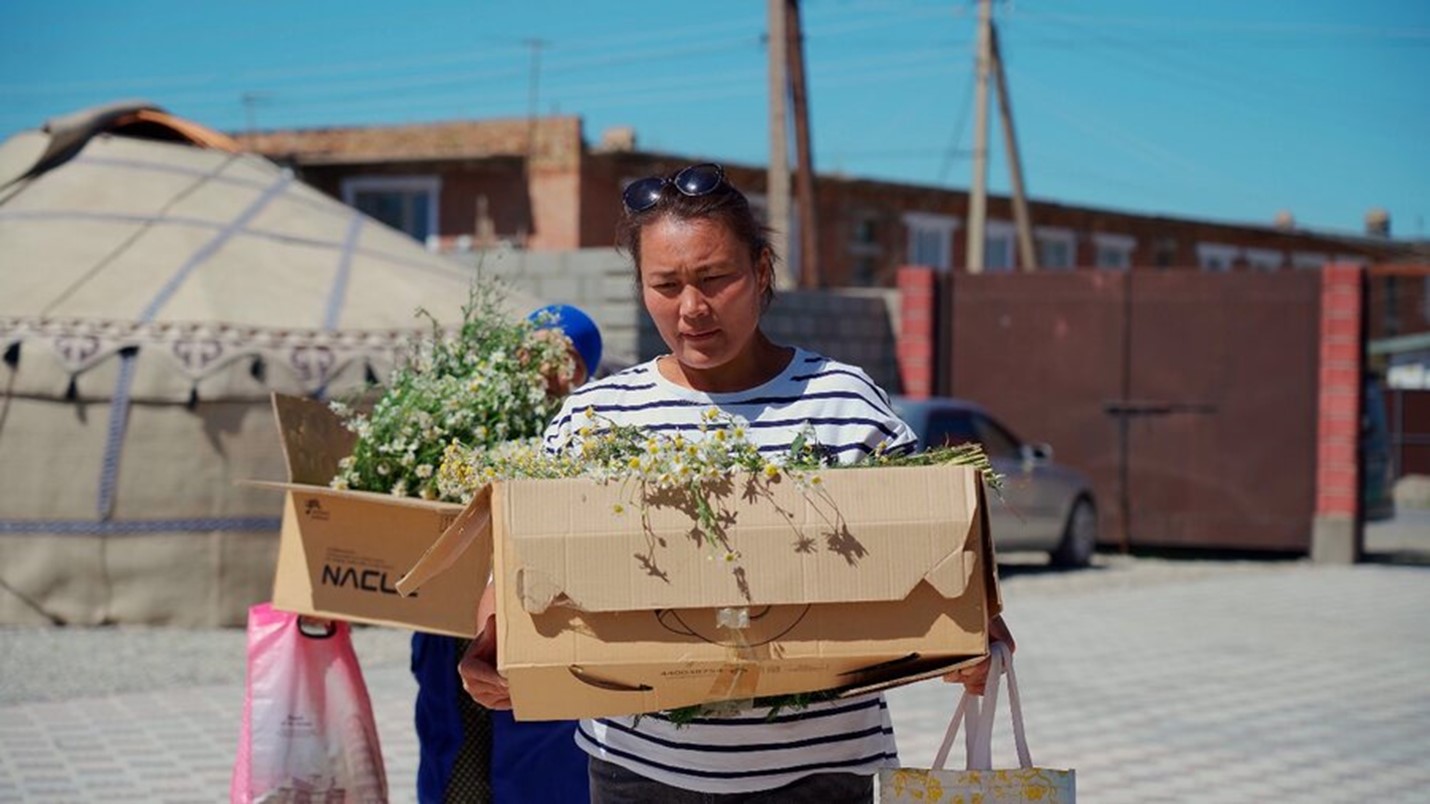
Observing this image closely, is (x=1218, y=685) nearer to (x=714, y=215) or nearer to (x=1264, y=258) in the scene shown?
(x=714, y=215)

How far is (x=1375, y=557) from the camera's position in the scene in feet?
62.1

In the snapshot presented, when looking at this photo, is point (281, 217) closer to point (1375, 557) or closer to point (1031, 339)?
point (1031, 339)

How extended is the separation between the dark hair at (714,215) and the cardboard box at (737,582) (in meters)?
0.47

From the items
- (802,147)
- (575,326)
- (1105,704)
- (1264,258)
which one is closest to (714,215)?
(575,326)

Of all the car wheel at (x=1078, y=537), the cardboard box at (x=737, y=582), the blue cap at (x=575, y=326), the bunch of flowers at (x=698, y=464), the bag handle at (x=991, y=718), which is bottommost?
the car wheel at (x=1078, y=537)

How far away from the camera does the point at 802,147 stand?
20625 millimetres

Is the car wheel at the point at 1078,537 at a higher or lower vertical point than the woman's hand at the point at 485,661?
lower

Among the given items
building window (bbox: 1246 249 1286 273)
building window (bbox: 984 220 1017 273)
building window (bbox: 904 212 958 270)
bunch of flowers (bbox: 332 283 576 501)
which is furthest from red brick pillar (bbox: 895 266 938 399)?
building window (bbox: 1246 249 1286 273)

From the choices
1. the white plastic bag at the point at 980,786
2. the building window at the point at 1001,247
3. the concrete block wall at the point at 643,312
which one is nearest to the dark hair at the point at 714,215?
the white plastic bag at the point at 980,786

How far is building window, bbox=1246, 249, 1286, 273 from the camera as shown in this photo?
46906mm

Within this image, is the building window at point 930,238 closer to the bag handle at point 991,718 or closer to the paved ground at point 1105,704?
the paved ground at point 1105,704

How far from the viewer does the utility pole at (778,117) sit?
19484 mm

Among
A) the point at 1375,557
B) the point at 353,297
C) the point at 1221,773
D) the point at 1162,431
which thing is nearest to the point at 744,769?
the point at 1221,773

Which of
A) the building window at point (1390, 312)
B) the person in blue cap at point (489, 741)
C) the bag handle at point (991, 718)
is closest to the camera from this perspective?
the bag handle at point (991, 718)
